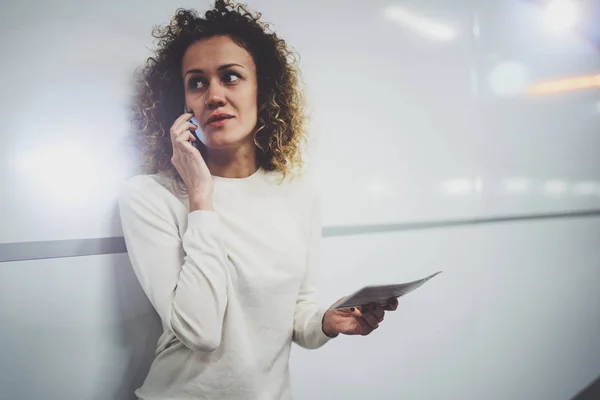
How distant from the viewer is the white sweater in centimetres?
96

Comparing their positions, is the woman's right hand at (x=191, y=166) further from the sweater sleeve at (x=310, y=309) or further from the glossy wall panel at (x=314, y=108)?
the sweater sleeve at (x=310, y=309)

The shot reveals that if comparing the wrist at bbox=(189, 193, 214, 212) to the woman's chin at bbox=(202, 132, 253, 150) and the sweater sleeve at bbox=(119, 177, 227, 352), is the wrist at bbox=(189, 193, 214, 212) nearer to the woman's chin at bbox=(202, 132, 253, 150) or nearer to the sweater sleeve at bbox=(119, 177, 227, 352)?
the sweater sleeve at bbox=(119, 177, 227, 352)

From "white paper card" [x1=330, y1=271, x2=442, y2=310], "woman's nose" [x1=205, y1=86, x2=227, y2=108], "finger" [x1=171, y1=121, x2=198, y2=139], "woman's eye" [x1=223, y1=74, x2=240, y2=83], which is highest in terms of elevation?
"woman's eye" [x1=223, y1=74, x2=240, y2=83]

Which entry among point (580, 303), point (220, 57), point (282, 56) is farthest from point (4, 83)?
point (580, 303)

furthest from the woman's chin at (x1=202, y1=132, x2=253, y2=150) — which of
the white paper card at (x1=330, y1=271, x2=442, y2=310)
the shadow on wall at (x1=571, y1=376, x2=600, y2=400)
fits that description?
the shadow on wall at (x1=571, y1=376, x2=600, y2=400)

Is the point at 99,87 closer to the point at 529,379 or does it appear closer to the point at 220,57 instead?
the point at 220,57

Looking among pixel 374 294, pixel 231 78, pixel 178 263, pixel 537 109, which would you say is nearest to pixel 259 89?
pixel 231 78

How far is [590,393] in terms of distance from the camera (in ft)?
8.90

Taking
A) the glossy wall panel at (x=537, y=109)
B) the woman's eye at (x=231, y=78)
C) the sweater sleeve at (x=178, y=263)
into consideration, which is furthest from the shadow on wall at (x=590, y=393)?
the woman's eye at (x=231, y=78)

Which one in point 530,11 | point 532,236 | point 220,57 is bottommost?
point 532,236

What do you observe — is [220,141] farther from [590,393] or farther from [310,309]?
[590,393]

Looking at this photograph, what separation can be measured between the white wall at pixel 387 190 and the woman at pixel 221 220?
71 millimetres

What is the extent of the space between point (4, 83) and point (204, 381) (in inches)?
30.2

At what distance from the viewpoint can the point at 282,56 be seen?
49.5 inches
